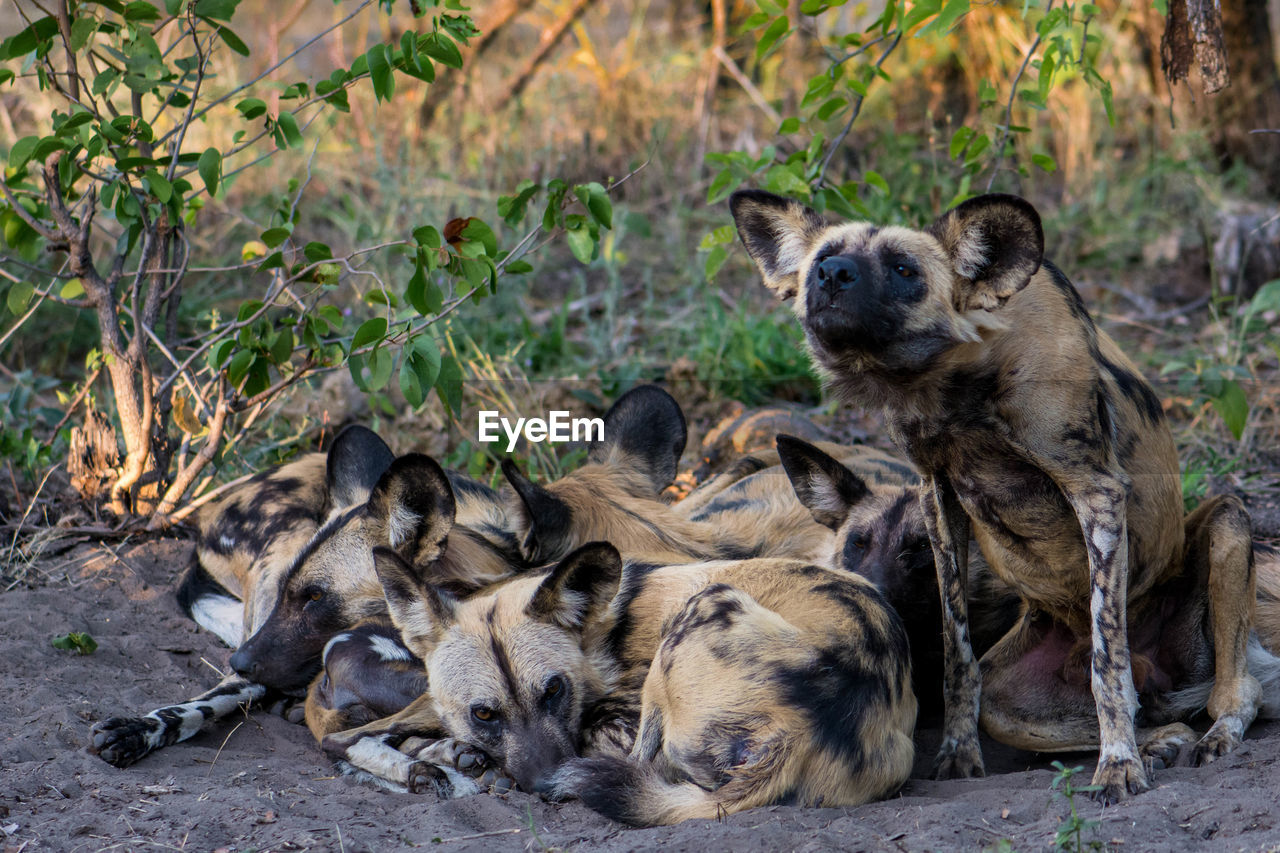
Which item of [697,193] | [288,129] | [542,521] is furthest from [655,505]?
[697,193]

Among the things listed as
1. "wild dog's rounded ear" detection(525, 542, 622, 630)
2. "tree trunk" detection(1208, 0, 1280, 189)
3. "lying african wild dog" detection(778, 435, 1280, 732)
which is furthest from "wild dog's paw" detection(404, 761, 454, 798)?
"tree trunk" detection(1208, 0, 1280, 189)

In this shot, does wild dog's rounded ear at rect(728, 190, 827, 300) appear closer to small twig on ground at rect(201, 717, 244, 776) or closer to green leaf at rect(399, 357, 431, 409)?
green leaf at rect(399, 357, 431, 409)

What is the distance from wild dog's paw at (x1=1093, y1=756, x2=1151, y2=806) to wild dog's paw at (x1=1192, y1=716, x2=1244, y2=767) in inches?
10.3

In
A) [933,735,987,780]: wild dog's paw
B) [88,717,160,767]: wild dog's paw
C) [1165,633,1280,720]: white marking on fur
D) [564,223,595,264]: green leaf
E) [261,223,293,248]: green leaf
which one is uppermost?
[261,223,293,248]: green leaf

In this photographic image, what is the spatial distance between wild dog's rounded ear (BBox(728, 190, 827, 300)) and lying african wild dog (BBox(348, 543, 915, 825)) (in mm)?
748

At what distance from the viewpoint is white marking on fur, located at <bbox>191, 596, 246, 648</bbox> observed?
155 inches

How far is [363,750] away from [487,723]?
1.18 feet

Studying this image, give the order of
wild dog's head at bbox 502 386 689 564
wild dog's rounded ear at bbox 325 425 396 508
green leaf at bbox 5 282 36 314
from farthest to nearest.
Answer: wild dog's rounded ear at bbox 325 425 396 508
green leaf at bbox 5 282 36 314
wild dog's head at bbox 502 386 689 564

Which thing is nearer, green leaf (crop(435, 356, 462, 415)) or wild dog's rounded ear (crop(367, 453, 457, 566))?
wild dog's rounded ear (crop(367, 453, 457, 566))

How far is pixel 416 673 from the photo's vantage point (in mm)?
3391

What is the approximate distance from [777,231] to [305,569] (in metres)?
1.74

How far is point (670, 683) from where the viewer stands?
9.17 ft

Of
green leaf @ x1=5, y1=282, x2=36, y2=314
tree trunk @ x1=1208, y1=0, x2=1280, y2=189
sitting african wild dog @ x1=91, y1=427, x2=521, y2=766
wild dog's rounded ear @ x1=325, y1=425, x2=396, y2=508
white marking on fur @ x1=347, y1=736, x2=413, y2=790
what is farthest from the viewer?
tree trunk @ x1=1208, y1=0, x2=1280, y2=189

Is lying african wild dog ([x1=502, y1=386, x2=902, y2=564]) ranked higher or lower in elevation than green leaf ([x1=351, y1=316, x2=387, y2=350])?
lower
